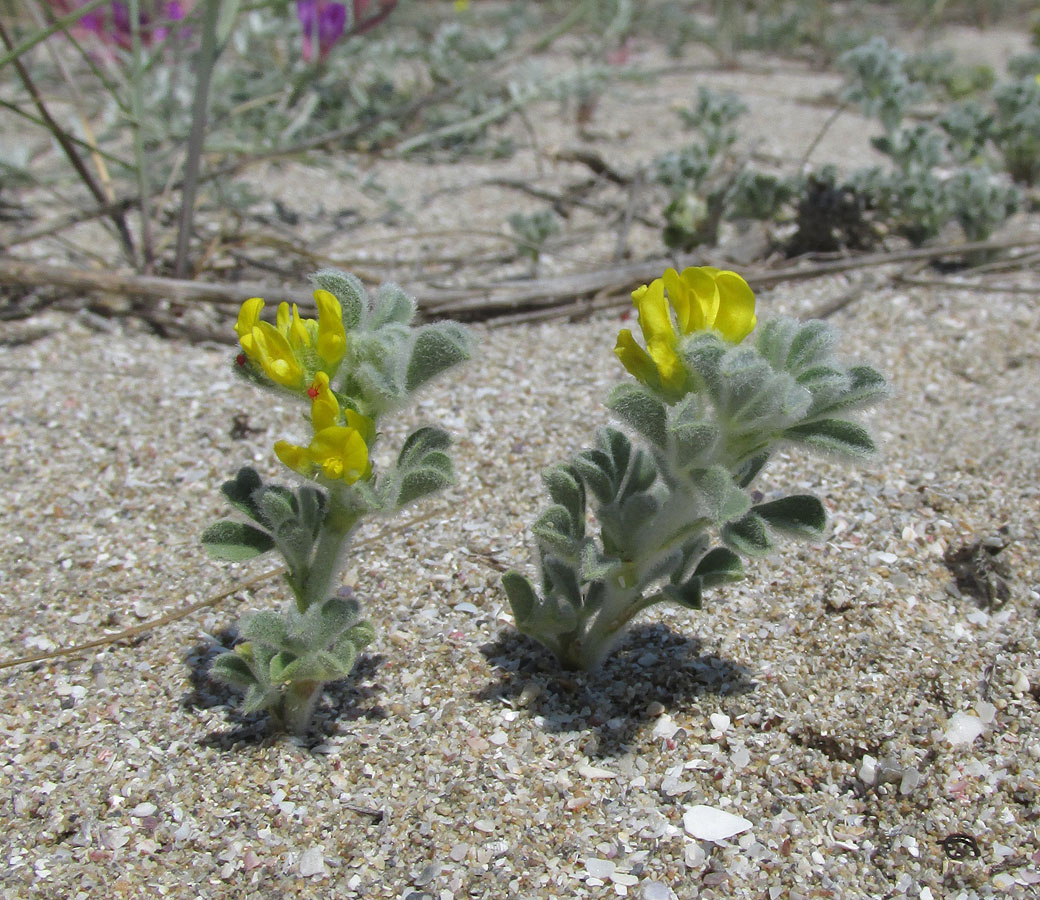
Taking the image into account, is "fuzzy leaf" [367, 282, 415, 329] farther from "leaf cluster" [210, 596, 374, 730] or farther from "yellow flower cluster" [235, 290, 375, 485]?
"leaf cluster" [210, 596, 374, 730]

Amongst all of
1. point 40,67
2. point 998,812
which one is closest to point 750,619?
point 998,812

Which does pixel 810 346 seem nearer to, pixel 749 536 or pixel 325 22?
pixel 749 536

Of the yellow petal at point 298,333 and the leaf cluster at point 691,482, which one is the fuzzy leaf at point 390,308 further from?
the leaf cluster at point 691,482

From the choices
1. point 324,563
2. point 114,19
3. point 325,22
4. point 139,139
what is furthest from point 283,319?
point 114,19

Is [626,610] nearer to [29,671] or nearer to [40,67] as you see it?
[29,671]

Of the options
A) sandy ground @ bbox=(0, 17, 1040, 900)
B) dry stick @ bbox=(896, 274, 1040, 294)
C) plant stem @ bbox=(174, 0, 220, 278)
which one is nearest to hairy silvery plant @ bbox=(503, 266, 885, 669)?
sandy ground @ bbox=(0, 17, 1040, 900)
